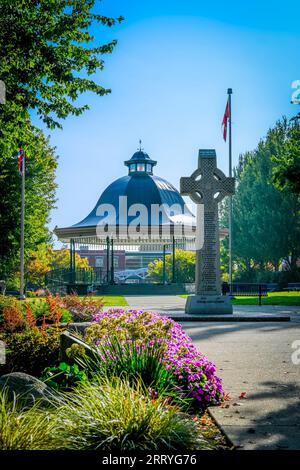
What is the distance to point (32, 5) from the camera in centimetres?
1493

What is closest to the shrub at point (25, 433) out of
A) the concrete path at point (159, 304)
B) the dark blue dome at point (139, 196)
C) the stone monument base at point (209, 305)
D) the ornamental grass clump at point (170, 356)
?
the ornamental grass clump at point (170, 356)

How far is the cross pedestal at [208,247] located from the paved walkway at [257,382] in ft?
10.9

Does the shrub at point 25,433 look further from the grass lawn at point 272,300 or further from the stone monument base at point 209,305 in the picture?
the grass lawn at point 272,300

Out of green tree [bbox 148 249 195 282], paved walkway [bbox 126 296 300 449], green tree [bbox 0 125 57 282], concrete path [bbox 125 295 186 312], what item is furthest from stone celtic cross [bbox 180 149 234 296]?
green tree [bbox 148 249 195 282]

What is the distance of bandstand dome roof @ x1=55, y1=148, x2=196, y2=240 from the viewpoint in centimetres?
4181

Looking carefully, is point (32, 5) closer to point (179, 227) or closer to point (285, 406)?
point (285, 406)

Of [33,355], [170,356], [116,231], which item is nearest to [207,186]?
[33,355]

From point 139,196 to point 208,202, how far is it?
26332mm

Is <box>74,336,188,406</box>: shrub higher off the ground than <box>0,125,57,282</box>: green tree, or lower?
lower

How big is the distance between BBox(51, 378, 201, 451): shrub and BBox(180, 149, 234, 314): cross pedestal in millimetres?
13545

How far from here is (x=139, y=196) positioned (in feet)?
146

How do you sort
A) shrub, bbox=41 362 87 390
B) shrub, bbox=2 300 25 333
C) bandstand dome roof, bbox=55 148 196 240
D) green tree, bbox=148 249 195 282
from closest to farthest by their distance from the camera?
shrub, bbox=41 362 87 390
shrub, bbox=2 300 25 333
bandstand dome roof, bbox=55 148 196 240
green tree, bbox=148 249 195 282

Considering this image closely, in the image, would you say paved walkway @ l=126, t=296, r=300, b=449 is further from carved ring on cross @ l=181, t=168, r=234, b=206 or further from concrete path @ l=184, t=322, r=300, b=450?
carved ring on cross @ l=181, t=168, r=234, b=206

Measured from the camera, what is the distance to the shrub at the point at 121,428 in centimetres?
403
